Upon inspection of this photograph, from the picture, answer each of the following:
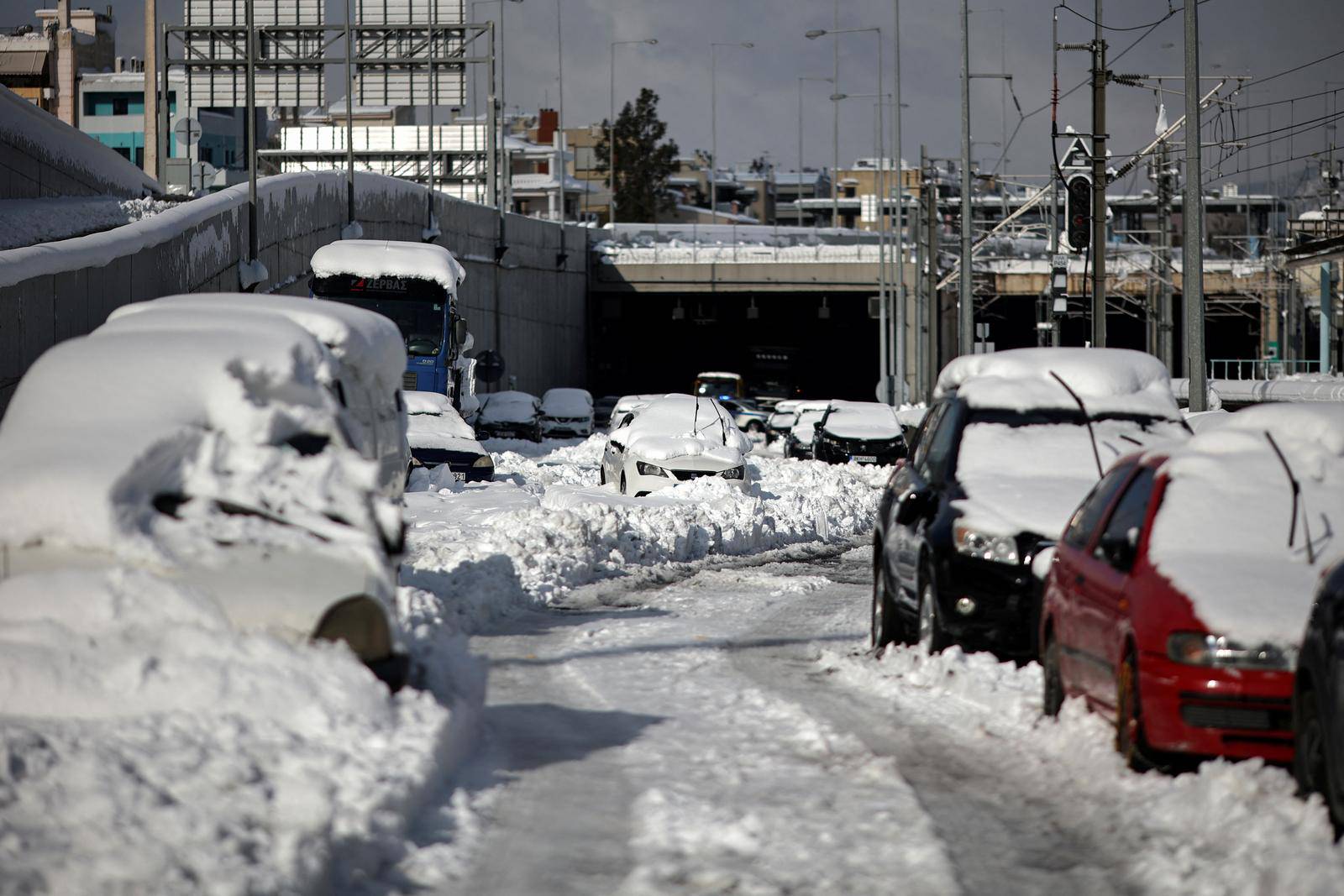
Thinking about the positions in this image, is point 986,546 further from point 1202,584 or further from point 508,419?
point 508,419

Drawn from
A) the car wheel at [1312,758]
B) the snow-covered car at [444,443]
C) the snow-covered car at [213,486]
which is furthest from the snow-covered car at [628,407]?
the car wheel at [1312,758]

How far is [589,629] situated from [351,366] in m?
3.40

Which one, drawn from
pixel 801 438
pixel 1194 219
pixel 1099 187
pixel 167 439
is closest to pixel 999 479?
pixel 167 439

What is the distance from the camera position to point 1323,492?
9.01 m

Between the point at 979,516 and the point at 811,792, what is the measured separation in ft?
13.0

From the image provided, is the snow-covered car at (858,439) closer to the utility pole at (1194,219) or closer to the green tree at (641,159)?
the utility pole at (1194,219)

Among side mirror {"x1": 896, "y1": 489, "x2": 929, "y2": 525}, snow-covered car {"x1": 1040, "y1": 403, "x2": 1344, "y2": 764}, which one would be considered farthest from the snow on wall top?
snow-covered car {"x1": 1040, "y1": 403, "x2": 1344, "y2": 764}

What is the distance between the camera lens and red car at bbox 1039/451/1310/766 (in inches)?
305

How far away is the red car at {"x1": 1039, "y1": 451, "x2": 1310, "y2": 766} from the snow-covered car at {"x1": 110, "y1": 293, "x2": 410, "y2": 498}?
3744mm

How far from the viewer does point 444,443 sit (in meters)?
31.1

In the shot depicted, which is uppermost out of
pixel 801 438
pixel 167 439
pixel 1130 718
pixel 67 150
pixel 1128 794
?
pixel 67 150

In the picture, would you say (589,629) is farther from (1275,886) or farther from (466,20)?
(466,20)

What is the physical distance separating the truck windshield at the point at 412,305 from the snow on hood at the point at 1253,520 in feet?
95.6

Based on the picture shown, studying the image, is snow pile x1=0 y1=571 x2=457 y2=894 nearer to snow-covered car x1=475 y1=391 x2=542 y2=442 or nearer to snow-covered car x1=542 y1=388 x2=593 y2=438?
snow-covered car x1=475 y1=391 x2=542 y2=442
